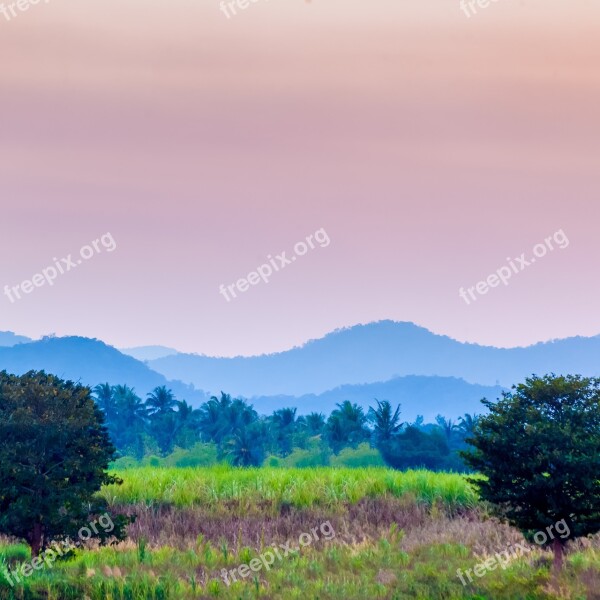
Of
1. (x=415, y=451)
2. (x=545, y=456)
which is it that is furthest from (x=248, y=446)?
(x=545, y=456)

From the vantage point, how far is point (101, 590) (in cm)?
1988

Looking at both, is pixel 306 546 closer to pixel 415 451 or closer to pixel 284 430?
pixel 415 451

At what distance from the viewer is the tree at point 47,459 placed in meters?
21.2

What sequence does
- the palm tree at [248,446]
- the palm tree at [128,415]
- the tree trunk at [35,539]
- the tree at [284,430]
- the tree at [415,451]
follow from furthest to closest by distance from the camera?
1. the palm tree at [128,415]
2. the tree at [284,430]
3. the tree at [415,451]
4. the palm tree at [248,446]
5. the tree trunk at [35,539]

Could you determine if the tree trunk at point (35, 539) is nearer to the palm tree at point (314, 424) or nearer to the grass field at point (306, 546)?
the grass field at point (306, 546)

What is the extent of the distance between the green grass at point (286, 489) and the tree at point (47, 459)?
24.5 ft

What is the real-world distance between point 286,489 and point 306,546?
5.51m

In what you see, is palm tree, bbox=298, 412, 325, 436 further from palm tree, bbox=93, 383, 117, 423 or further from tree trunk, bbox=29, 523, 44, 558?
tree trunk, bbox=29, 523, 44, 558

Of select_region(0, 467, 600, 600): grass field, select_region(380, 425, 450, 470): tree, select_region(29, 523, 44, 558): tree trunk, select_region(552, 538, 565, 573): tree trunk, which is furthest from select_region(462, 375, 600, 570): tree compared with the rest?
select_region(380, 425, 450, 470): tree

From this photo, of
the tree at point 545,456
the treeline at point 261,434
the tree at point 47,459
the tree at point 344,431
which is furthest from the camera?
the tree at point 344,431

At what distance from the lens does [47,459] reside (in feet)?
71.8

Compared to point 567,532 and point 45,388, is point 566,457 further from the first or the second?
point 45,388

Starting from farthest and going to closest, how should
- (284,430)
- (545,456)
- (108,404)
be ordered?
(108,404), (284,430), (545,456)

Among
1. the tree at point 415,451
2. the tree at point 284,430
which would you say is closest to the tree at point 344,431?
the tree at point 284,430
